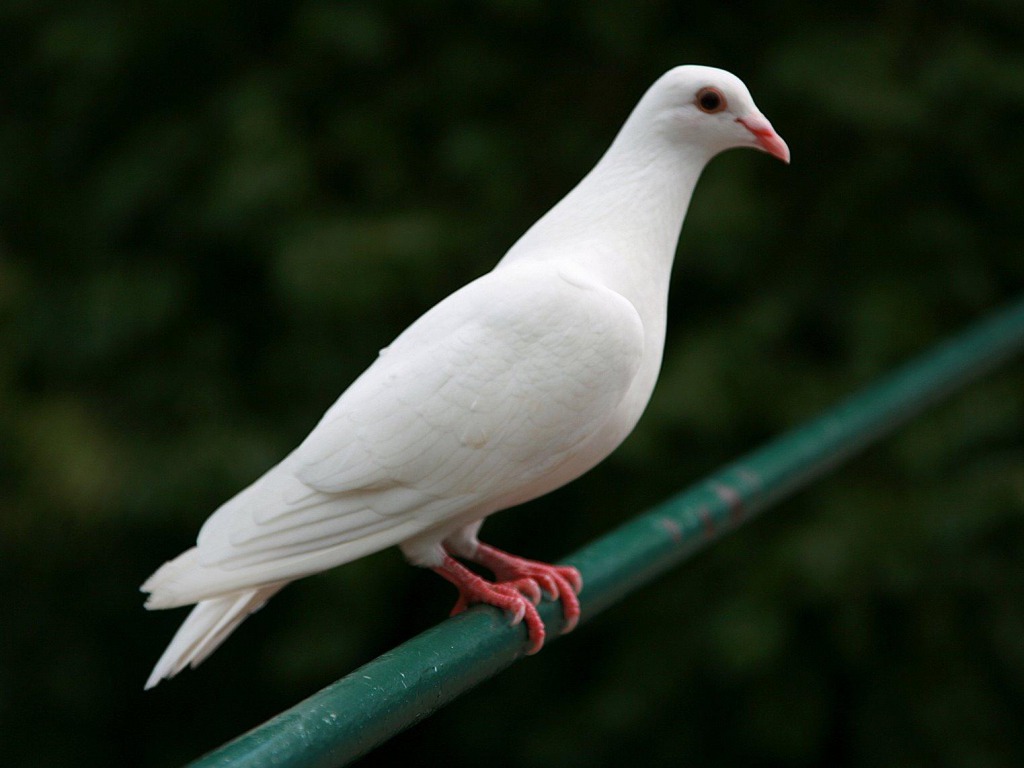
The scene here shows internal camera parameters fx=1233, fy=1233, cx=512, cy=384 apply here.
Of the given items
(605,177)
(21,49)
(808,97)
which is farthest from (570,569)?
(21,49)

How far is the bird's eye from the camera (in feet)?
3.95

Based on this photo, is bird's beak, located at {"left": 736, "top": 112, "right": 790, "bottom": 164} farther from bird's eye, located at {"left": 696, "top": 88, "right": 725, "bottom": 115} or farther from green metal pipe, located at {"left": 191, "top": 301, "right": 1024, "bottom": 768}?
green metal pipe, located at {"left": 191, "top": 301, "right": 1024, "bottom": 768}

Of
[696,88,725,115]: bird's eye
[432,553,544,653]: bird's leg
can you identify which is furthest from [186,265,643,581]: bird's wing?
[696,88,725,115]: bird's eye

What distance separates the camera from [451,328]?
1.19 m

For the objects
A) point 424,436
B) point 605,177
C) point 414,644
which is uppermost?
point 605,177

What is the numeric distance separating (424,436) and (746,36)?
6.89 ft

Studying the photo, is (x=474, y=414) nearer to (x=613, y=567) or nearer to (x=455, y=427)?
(x=455, y=427)

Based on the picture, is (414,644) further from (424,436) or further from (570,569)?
(570,569)

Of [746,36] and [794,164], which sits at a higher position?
[746,36]

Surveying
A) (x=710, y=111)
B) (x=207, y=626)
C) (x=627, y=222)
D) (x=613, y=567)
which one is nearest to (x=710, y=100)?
(x=710, y=111)

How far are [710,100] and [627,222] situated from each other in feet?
0.47

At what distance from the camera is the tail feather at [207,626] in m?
1.16

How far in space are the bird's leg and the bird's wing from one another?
0.34 ft

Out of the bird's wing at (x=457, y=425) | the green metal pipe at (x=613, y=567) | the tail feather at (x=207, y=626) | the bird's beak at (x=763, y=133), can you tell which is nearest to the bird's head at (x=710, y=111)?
the bird's beak at (x=763, y=133)
